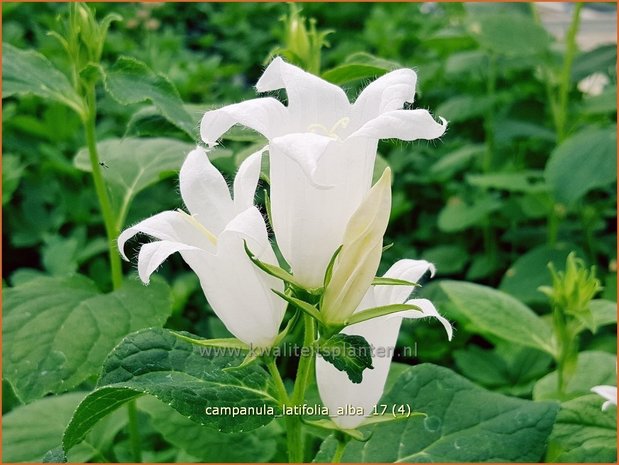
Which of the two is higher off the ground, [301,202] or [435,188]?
[301,202]

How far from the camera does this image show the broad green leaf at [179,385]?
2.53ft

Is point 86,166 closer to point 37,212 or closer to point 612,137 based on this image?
point 37,212

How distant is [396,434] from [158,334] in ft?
1.25

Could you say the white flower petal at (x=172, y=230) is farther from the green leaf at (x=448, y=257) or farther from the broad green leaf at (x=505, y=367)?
the green leaf at (x=448, y=257)

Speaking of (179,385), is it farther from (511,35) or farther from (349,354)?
(511,35)

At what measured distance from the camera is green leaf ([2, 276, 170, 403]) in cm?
106

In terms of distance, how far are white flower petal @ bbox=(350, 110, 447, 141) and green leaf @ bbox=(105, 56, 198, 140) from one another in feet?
1.63

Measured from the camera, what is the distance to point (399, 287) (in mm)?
842

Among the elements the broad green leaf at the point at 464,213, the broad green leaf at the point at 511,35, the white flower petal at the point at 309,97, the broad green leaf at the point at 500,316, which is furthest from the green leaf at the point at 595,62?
the white flower petal at the point at 309,97

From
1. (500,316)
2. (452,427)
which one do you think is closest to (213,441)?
(452,427)

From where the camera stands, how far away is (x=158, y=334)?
862mm

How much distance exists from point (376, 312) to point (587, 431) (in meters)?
0.54

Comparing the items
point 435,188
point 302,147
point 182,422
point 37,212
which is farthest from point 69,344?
point 435,188

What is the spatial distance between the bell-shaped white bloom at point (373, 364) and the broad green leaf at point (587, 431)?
401 mm
